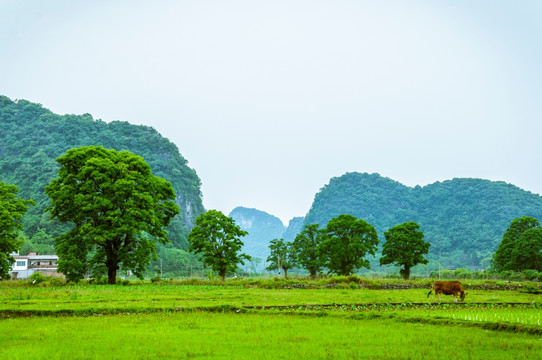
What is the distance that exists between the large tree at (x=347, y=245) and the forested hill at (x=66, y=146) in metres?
79.8

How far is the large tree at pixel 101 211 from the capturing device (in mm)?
39594

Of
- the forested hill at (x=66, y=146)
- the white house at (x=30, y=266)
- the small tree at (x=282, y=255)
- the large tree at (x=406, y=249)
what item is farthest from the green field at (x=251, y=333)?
the forested hill at (x=66, y=146)

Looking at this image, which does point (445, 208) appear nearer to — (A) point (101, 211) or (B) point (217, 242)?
(B) point (217, 242)

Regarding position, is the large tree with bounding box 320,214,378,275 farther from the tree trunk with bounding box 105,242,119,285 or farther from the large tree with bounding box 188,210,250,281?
the tree trunk with bounding box 105,242,119,285

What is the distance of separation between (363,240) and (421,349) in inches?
1910

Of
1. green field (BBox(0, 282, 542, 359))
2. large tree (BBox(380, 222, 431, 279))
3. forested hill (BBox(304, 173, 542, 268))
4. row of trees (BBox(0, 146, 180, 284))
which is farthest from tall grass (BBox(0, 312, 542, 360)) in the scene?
forested hill (BBox(304, 173, 542, 268))

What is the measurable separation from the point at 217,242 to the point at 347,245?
17287 mm

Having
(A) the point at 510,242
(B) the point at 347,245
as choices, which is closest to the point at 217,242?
(B) the point at 347,245

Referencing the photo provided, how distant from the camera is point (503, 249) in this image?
64500mm

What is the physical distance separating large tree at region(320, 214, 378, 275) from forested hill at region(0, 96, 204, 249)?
7981cm

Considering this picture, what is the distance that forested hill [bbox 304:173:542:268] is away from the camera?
121750mm

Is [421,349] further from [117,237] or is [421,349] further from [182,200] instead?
[182,200]

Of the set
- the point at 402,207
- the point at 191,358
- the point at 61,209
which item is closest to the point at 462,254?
the point at 402,207

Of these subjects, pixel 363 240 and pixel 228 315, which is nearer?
pixel 228 315
